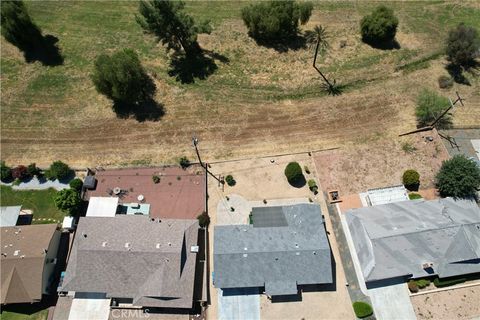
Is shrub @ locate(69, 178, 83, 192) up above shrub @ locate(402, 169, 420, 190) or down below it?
above

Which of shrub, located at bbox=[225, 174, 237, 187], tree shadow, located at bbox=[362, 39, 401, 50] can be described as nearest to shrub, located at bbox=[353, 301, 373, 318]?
shrub, located at bbox=[225, 174, 237, 187]

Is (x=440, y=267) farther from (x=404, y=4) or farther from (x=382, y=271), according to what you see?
(x=404, y=4)

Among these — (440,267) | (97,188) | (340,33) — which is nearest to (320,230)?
(440,267)

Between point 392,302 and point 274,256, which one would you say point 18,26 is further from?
point 392,302

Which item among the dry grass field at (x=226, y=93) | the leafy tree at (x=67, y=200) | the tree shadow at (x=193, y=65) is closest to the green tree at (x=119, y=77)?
the dry grass field at (x=226, y=93)

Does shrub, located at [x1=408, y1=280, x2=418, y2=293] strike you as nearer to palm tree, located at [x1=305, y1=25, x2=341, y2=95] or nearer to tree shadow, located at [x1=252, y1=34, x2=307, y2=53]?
palm tree, located at [x1=305, y1=25, x2=341, y2=95]

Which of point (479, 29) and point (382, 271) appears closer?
point (382, 271)

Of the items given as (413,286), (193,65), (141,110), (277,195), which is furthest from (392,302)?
(193,65)
